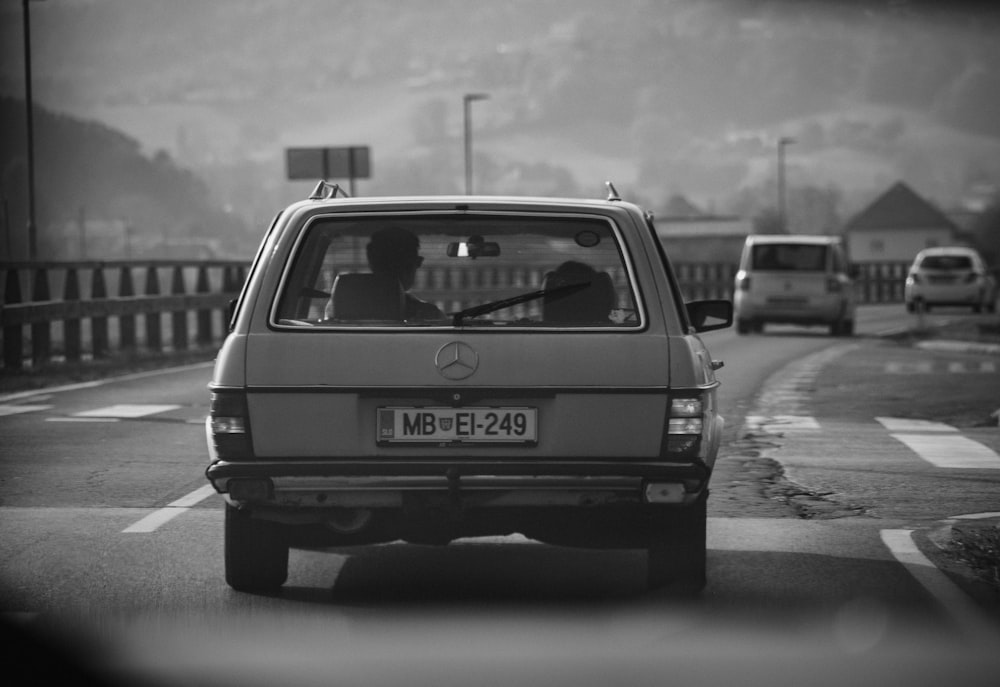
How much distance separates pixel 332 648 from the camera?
5.72 m

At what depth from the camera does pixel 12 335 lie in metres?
20.5

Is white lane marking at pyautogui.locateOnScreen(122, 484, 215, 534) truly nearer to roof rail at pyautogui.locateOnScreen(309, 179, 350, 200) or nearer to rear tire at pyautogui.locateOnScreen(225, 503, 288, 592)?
rear tire at pyautogui.locateOnScreen(225, 503, 288, 592)

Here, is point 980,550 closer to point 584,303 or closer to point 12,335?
point 584,303

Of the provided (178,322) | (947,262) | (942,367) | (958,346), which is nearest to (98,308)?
(178,322)

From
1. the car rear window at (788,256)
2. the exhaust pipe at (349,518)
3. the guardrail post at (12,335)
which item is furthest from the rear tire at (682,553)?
the car rear window at (788,256)

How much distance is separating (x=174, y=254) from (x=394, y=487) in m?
139

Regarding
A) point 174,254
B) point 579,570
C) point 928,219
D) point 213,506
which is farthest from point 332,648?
point 928,219

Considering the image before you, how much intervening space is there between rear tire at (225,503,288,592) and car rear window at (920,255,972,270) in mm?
37746

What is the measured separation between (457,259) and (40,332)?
49.4 ft

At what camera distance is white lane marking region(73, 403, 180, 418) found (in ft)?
50.4

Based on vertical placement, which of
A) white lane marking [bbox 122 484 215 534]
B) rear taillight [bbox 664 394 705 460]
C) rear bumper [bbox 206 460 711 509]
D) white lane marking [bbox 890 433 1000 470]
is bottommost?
white lane marking [bbox 890 433 1000 470]

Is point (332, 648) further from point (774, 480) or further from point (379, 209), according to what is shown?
point (774, 480)

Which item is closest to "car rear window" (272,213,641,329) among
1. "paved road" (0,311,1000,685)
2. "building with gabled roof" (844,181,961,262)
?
"paved road" (0,311,1000,685)

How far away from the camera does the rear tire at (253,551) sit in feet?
22.1
